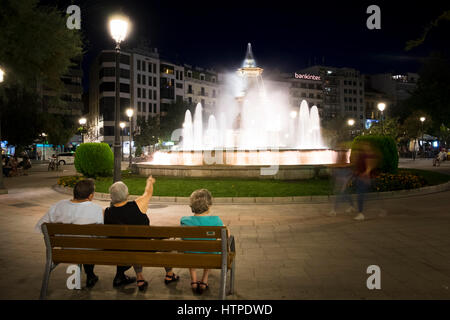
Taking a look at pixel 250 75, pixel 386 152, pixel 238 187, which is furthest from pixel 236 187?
pixel 250 75

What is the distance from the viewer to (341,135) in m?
72.2

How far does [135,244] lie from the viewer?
3975mm

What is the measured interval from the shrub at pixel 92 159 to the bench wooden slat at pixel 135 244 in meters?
15.1

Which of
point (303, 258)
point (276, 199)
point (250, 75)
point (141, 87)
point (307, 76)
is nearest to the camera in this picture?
point (303, 258)

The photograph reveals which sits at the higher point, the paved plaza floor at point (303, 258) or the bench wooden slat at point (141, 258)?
the bench wooden slat at point (141, 258)

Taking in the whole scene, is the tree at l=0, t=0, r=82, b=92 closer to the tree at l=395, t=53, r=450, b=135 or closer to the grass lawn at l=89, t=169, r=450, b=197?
the grass lawn at l=89, t=169, r=450, b=197

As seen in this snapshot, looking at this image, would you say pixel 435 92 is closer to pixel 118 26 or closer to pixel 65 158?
pixel 65 158

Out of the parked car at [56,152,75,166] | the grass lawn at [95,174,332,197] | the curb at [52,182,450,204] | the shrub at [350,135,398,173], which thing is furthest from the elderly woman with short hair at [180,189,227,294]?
the parked car at [56,152,75,166]

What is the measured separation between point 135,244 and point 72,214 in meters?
1.00

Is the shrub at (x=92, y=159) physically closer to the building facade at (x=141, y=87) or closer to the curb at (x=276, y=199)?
the curb at (x=276, y=199)

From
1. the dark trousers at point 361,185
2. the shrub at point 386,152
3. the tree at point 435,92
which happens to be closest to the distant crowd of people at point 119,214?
the dark trousers at point 361,185

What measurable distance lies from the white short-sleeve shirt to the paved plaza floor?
2.69 ft

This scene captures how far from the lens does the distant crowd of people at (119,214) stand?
14.3 ft

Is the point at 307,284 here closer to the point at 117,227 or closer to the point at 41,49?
the point at 117,227
